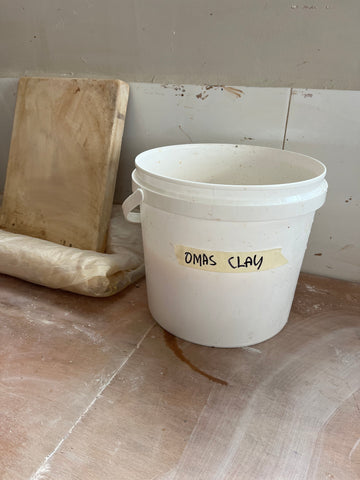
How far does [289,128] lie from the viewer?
91 cm

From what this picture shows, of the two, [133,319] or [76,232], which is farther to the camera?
[76,232]

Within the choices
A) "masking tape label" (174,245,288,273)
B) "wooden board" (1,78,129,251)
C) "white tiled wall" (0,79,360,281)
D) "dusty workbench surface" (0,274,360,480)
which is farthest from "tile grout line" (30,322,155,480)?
"white tiled wall" (0,79,360,281)

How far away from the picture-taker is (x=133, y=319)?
84 centimetres

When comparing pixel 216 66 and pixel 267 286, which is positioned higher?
pixel 216 66

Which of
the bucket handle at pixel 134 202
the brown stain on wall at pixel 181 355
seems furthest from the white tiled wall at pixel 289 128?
the brown stain on wall at pixel 181 355

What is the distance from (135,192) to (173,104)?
0.40 meters

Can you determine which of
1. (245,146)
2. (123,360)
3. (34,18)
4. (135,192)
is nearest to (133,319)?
(123,360)

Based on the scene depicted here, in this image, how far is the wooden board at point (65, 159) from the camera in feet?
3.32

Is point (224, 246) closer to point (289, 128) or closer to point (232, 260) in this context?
point (232, 260)

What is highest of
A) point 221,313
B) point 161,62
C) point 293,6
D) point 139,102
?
point 293,6

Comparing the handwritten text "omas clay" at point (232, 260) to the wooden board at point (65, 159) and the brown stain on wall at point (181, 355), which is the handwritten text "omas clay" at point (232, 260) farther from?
the wooden board at point (65, 159)

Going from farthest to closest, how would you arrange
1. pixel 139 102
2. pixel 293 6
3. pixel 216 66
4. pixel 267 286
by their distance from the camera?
pixel 139 102
pixel 216 66
pixel 293 6
pixel 267 286

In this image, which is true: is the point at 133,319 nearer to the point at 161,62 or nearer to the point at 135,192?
the point at 135,192

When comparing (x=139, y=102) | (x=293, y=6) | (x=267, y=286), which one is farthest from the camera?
(x=139, y=102)
